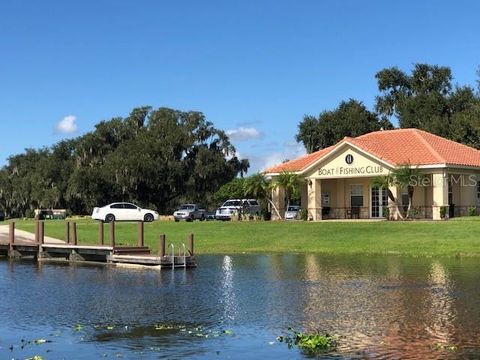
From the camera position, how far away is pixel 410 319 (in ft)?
48.6

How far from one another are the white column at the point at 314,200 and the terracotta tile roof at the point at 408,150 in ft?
4.39

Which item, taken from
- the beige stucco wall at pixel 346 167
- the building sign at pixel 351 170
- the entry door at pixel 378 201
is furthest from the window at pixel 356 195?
the building sign at pixel 351 170

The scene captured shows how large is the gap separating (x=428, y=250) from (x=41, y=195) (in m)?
59.2

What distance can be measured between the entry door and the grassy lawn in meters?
7.48

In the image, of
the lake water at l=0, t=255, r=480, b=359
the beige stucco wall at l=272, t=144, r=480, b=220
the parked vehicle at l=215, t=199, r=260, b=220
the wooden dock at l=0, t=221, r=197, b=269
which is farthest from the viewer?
the parked vehicle at l=215, t=199, r=260, b=220

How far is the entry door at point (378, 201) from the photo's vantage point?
47.2 metres

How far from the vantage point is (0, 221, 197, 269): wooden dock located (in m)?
27.2

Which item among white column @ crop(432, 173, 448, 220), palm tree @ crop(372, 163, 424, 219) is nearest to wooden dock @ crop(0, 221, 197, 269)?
palm tree @ crop(372, 163, 424, 219)

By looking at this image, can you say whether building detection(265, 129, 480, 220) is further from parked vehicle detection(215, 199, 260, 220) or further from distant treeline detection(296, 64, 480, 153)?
distant treeline detection(296, 64, 480, 153)

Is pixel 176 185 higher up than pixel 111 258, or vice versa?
pixel 176 185

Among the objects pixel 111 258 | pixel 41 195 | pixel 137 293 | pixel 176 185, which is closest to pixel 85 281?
Result: pixel 137 293

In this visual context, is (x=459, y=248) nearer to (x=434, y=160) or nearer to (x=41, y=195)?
(x=434, y=160)

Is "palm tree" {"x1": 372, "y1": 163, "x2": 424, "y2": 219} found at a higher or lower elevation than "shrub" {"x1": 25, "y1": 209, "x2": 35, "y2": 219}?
higher

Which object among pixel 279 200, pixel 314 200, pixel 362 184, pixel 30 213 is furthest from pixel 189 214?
pixel 30 213
